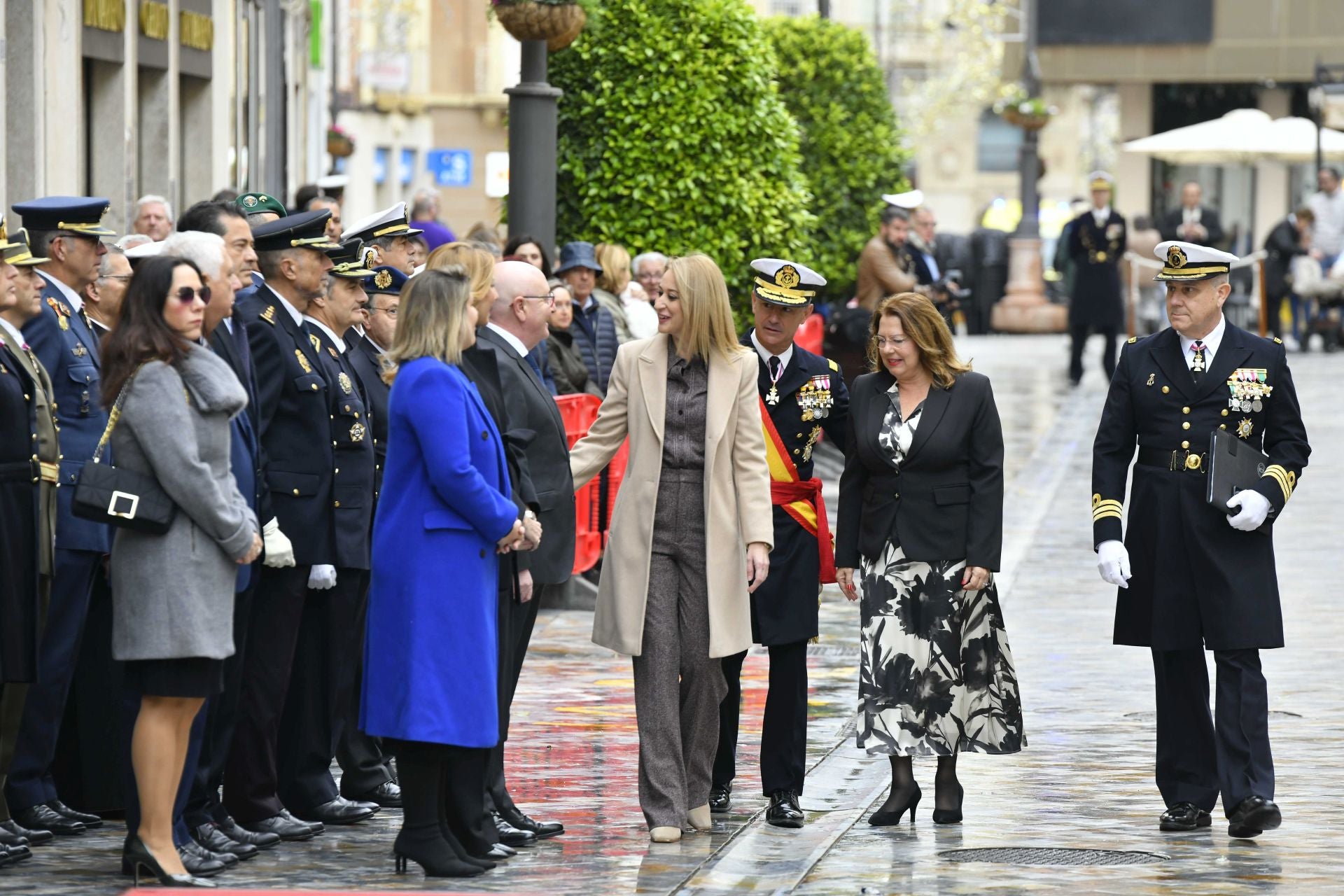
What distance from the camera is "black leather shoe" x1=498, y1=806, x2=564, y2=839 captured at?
8109mm

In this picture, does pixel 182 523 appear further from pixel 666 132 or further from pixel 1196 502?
pixel 666 132

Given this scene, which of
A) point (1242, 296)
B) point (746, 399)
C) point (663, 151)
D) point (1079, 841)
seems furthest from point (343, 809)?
point (1242, 296)

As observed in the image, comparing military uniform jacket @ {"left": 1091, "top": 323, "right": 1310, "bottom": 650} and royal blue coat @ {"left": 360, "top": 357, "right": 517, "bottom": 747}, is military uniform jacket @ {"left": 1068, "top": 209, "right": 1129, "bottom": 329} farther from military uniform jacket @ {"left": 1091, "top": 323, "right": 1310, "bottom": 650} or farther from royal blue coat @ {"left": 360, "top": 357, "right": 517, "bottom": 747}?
royal blue coat @ {"left": 360, "top": 357, "right": 517, "bottom": 747}

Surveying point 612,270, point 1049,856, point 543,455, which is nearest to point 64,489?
point 543,455

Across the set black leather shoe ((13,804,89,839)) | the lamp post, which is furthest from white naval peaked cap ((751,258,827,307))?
the lamp post

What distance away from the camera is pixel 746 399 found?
831 cm

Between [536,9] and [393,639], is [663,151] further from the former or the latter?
[393,639]

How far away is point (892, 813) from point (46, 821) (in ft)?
9.19

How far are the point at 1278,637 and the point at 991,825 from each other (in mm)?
1153

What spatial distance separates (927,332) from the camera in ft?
28.3

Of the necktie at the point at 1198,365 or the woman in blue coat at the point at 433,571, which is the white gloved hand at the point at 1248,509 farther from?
the woman in blue coat at the point at 433,571

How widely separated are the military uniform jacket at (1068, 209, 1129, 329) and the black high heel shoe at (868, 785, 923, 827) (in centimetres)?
1698

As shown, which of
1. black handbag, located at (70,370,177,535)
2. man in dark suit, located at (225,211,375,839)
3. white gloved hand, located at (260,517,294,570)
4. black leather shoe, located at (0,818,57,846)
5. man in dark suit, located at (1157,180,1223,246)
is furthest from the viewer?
man in dark suit, located at (1157,180,1223,246)

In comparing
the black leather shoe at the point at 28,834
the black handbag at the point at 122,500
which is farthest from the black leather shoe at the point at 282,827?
the black handbag at the point at 122,500
